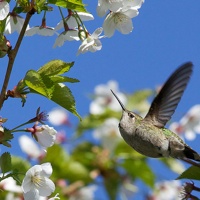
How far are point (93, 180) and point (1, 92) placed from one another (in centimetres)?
429

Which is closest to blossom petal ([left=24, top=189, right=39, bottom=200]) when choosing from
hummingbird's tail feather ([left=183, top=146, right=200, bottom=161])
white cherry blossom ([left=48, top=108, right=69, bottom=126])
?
hummingbird's tail feather ([left=183, top=146, right=200, bottom=161])

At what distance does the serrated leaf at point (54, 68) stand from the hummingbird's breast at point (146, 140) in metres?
0.99

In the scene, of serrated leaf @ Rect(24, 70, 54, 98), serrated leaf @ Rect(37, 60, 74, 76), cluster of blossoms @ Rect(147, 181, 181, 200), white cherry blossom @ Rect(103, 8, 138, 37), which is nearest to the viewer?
serrated leaf @ Rect(24, 70, 54, 98)

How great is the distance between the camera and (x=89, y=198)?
291 inches

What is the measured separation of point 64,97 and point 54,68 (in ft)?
0.48

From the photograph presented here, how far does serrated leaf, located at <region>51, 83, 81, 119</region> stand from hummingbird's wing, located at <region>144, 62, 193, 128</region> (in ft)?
3.49

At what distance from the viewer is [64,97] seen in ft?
11.4

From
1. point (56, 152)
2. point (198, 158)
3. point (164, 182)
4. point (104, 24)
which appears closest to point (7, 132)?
point (104, 24)

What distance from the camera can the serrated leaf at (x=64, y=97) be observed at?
3486 millimetres

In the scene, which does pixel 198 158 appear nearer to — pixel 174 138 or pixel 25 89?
pixel 174 138

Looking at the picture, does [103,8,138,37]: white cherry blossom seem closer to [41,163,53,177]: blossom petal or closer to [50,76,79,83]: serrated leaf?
[50,76,79,83]: serrated leaf

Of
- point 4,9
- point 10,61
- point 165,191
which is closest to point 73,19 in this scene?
point 4,9

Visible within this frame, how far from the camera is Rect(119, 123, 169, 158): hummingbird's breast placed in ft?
14.3

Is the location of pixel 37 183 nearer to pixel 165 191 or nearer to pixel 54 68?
pixel 54 68
